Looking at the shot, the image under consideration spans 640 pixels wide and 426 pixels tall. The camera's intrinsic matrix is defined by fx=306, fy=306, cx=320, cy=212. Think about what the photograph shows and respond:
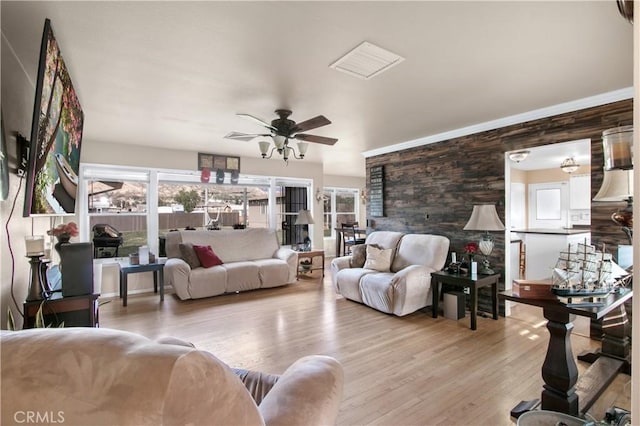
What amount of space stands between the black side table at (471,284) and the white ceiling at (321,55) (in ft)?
6.24

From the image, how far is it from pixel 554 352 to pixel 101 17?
336cm

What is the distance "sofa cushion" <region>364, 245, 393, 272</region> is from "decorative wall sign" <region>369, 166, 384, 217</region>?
115 centimetres

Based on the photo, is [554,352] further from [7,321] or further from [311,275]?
[311,275]

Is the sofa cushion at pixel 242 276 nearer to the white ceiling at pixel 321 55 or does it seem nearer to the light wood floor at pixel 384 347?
the light wood floor at pixel 384 347

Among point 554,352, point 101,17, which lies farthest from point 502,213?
point 101,17

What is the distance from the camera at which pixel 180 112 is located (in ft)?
11.2

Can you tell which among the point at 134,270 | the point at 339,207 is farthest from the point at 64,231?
the point at 339,207

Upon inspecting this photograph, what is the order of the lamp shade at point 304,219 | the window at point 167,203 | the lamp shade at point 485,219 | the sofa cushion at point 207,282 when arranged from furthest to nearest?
the lamp shade at point 304,219 → the window at point 167,203 → the sofa cushion at point 207,282 → the lamp shade at point 485,219

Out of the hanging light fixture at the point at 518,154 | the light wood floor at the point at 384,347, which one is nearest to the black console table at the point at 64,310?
the light wood floor at the point at 384,347

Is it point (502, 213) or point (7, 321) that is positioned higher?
point (502, 213)

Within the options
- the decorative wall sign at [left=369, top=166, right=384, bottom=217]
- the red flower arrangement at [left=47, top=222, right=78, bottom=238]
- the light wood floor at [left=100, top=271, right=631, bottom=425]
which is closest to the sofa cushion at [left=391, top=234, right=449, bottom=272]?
the light wood floor at [left=100, top=271, right=631, bottom=425]

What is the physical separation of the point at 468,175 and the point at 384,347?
2.59 m

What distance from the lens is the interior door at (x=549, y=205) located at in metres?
6.88
